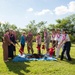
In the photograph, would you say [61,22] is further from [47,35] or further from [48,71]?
[48,71]

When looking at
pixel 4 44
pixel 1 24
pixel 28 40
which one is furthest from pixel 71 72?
pixel 1 24

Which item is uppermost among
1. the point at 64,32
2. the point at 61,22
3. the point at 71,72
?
the point at 61,22

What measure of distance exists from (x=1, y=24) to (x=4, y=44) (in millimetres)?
79378

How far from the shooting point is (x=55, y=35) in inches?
608

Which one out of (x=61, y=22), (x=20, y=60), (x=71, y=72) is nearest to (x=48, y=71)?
(x=71, y=72)

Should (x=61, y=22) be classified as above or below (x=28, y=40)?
above

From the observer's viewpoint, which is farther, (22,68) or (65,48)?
(65,48)

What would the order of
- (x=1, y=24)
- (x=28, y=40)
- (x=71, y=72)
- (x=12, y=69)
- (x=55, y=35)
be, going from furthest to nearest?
(x=1, y=24)
(x=28, y=40)
(x=55, y=35)
(x=12, y=69)
(x=71, y=72)

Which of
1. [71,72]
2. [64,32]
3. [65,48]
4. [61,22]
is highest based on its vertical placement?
[61,22]

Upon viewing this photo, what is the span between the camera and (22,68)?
1043 centimetres

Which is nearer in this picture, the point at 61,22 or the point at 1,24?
the point at 61,22

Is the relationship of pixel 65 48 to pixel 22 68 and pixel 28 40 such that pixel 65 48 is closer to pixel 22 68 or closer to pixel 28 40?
pixel 22 68

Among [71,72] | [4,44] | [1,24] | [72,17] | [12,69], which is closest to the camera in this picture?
[71,72]

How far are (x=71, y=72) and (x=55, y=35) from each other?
6202 mm
